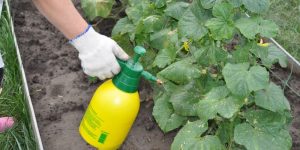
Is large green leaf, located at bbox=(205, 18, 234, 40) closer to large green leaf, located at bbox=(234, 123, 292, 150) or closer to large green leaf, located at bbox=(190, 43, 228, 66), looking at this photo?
large green leaf, located at bbox=(190, 43, 228, 66)

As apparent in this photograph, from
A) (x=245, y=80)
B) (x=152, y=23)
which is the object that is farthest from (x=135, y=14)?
(x=245, y=80)

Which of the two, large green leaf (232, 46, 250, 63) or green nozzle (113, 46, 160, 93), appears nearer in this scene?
green nozzle (113, 46, 160, 93)

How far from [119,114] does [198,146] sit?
359 millimetres

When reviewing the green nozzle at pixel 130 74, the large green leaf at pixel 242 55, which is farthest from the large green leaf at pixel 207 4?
the green nozzle at pixel 130 74

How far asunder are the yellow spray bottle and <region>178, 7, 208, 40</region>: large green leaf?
233 millimetres

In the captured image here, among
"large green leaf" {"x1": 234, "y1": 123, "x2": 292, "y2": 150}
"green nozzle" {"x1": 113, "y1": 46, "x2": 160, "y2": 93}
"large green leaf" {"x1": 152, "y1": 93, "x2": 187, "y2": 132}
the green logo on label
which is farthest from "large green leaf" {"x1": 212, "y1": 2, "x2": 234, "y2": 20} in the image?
the green logo on label

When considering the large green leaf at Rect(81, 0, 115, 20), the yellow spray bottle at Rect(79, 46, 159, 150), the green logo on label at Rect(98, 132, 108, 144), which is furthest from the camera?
the large green leaf at Rect(81, 0, 115, 20)

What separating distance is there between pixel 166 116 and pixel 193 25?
1.65 ft

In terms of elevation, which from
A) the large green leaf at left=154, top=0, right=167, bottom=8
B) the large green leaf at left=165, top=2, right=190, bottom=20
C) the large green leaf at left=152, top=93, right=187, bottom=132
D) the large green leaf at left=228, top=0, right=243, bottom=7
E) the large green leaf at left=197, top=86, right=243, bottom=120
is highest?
the large green leaf at left=228, top=0, right=243, bottom=7

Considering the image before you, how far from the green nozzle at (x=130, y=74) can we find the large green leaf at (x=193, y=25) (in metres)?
0.22

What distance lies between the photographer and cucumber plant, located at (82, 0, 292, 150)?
2.19 m

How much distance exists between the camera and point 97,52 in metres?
2.21

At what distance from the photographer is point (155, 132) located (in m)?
2.81

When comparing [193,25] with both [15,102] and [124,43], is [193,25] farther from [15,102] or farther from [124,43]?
[15,102]
